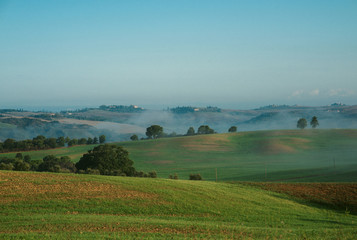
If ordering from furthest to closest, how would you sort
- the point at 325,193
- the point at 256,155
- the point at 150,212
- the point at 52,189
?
the point at 256,155, the point at 325,193, the point at 52,189, the point at 150,212

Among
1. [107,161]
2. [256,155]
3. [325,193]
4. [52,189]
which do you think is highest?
[52,189]

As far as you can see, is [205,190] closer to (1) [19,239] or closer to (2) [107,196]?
→ (2) [107,196]

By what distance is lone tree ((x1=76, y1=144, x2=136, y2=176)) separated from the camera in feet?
165

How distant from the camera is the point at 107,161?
5075 centimetres

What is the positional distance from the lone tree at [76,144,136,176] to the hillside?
19429mm

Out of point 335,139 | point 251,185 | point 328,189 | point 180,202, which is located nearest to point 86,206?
point 180,202

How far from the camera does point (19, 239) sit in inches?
520

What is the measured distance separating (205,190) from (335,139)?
84.5m

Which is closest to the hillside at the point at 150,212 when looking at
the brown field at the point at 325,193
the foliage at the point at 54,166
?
the brown field at the point at 325,193

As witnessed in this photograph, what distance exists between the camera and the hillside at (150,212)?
16000 mm

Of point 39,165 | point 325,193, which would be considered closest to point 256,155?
point 39,165

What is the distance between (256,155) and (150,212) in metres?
67.6

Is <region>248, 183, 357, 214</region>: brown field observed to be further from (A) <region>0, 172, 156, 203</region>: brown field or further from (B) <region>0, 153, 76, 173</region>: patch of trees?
(B) <region>0, 153, 76, 173</region>: patch of trees

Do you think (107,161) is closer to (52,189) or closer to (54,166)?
(54,166)
